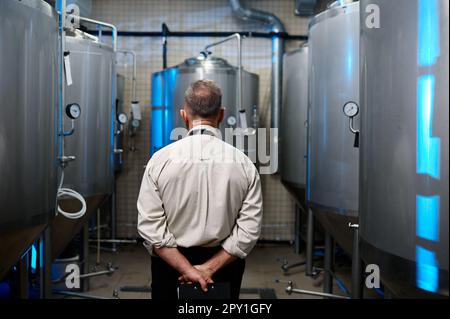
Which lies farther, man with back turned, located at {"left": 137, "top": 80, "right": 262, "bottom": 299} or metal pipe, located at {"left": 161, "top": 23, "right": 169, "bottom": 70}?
metal pipe, located at {"left": 161, "top": 23, "right": 169, "bottom": 70}

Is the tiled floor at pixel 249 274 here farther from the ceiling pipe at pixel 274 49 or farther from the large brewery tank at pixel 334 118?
the large brewery tank at pixel 334 118

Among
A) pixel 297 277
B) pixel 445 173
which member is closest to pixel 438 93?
pixel 445 173

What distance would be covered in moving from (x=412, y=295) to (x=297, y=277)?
2842 mm

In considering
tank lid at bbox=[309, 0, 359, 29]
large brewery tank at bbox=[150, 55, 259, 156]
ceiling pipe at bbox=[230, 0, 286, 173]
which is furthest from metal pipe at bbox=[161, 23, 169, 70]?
tank lid at bbox=[309, 0, 359, 29]

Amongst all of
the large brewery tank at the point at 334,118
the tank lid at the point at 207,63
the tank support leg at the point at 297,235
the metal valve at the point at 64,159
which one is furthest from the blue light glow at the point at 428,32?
the tank support leg at the point at 297,235

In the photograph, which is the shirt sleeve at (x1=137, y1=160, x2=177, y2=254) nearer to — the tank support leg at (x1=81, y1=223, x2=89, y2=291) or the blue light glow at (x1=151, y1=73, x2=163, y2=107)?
the tank support leg at (x1=81, y1=223, x2=89, y2=291)

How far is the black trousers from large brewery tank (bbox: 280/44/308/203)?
2.27 metres

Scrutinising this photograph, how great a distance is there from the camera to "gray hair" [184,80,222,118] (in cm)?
164

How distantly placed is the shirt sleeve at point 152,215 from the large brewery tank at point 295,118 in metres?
2.47

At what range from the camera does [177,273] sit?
69.0 inches

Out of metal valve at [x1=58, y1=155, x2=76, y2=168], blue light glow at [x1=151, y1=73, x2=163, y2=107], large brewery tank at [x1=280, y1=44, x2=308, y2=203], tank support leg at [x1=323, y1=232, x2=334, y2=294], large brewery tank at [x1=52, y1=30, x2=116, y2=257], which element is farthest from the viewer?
blue light glow at [x1=151, y1=73, x2=163, y2=107]

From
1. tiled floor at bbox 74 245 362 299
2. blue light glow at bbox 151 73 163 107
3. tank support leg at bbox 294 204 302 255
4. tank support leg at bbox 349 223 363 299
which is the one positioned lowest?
tiled floor at bbox 74 245 362 299

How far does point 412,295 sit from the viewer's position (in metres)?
1.26

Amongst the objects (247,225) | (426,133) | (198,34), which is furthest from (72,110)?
→ (198,34)
